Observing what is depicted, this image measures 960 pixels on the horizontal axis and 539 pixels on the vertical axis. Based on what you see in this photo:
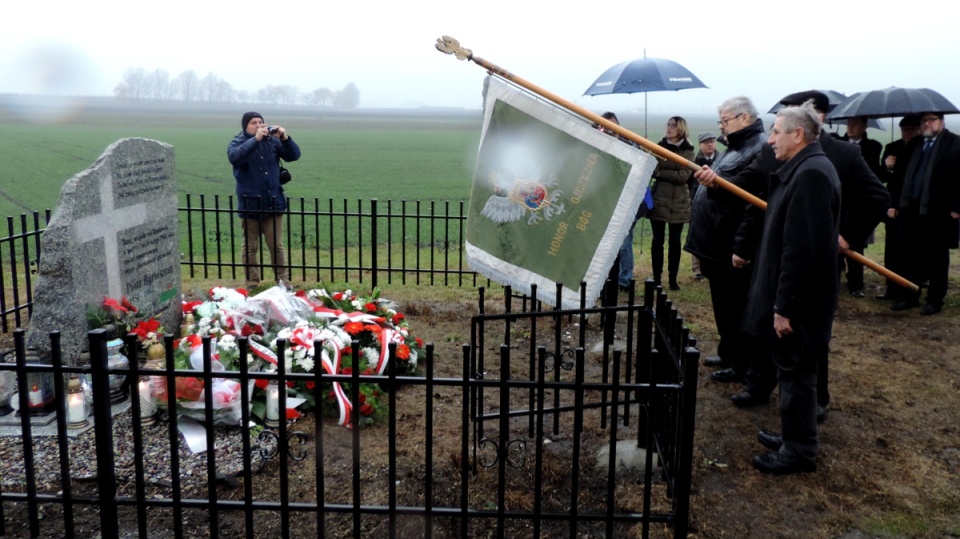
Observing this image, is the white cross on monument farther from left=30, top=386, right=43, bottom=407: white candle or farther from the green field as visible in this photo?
the green field

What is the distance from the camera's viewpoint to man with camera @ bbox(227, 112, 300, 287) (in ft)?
28.4

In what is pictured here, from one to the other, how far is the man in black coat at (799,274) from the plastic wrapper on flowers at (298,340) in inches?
93.8

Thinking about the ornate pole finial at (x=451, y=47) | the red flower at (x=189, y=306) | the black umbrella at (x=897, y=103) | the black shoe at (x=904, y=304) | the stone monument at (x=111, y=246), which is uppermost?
the ornate pole finial at (x=451, y=47)

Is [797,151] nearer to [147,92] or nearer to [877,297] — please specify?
[877,297]

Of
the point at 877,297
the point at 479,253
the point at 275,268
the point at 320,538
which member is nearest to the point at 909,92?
the point at 877,297

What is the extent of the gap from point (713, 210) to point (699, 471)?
2.09 m

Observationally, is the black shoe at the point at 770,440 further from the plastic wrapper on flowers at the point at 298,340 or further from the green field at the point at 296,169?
the green field at the point at 296,169

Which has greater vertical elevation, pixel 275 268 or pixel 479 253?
pixel 479 253

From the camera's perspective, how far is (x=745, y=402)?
5570mm

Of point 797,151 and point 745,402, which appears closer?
point 797,151

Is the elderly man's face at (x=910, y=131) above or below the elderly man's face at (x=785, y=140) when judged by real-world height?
above

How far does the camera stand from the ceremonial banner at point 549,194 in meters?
5.48

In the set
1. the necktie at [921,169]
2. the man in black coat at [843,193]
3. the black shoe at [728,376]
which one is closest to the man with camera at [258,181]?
the black shoe at [728,376]

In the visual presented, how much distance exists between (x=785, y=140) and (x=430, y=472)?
264 centimetres
